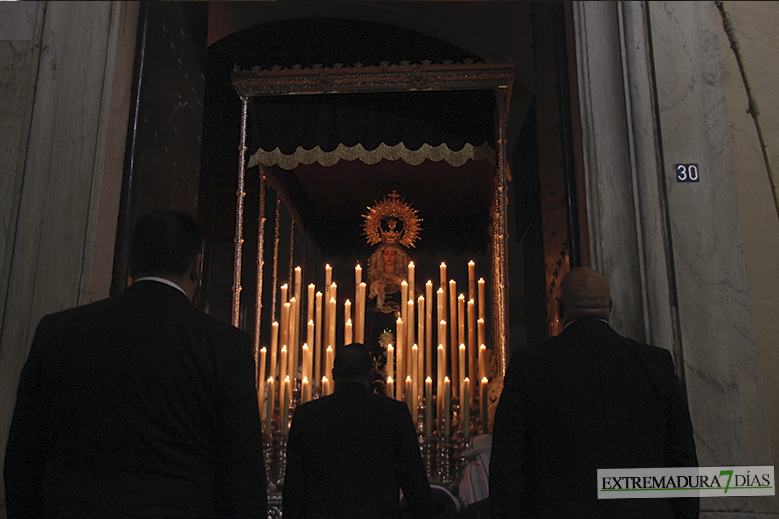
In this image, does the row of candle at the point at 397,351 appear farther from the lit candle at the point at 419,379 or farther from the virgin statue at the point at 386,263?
the virgin statue at the point at 386,263

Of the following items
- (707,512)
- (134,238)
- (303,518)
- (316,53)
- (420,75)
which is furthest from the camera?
(316,53)

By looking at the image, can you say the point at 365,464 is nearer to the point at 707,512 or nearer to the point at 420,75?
the point at 707,512

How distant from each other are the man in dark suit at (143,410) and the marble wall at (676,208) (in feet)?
4.68

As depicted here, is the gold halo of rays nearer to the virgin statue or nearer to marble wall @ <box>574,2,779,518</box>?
the virgin statue

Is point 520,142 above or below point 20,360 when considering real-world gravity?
above

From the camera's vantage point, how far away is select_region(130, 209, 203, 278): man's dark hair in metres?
1.45

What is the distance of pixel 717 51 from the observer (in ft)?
8.30

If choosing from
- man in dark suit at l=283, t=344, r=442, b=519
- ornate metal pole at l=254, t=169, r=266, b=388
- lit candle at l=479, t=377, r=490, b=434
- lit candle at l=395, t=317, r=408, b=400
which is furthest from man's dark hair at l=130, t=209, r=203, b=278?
ornate metal pole at l=254, t=169, r=266, b=388

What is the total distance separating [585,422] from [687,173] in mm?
1137

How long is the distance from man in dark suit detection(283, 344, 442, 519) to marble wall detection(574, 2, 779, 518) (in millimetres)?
825

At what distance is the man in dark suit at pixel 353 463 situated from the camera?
2.21 metres

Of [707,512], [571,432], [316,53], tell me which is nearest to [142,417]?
[571,432]

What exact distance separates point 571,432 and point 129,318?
104 centimetres

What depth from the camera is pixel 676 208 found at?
2.36 meters
